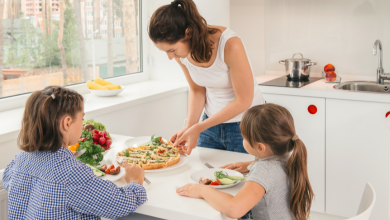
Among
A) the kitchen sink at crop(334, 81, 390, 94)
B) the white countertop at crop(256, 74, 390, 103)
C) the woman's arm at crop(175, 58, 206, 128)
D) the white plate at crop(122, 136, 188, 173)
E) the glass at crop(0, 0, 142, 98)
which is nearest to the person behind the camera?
the white plate at crop(122, 136, 188, 173)

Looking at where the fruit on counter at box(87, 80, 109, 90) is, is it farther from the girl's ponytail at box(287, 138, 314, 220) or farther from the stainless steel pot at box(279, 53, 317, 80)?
the girl's ponytail at box(287, 138, 314, 220)

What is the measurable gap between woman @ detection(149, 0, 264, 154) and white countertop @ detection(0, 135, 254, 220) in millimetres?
96

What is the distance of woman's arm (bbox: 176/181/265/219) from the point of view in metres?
1.07

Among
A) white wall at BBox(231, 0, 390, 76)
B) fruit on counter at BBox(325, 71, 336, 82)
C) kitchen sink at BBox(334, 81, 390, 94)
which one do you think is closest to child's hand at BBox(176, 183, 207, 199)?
kitchen sink at BBox(334, 81, 390, 94)

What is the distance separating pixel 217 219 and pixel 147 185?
0.30 m

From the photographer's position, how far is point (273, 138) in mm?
1202

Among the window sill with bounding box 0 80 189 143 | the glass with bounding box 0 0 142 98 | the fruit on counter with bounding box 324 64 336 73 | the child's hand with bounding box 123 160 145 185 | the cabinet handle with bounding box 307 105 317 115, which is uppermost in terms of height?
the glass with bounding box 0 0 142 98

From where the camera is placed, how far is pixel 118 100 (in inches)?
90.8

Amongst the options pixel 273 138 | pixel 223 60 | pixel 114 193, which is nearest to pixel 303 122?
pixel 223 60

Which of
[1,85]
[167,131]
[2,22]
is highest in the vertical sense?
[2,22]

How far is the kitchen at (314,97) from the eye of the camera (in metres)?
2.22

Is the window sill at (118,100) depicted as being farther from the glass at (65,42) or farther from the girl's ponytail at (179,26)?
the girl's ponytail at (179,26)

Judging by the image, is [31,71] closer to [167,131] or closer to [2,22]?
[2,22]

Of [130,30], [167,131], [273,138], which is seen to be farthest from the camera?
[130,30]
